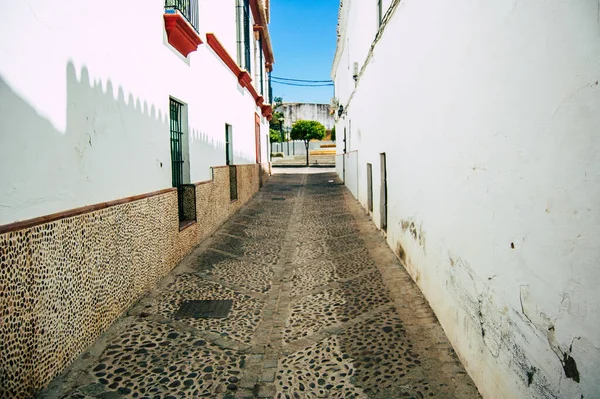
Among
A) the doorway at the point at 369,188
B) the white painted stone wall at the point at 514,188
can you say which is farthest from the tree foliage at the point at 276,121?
the white painted stone wall at the point at 514,188

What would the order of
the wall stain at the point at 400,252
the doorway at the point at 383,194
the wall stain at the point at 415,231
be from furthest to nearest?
1. the doorway at the point at 383,194
2. the wall stain at the point at 400,252
3. the wall stain at the point at 415,231

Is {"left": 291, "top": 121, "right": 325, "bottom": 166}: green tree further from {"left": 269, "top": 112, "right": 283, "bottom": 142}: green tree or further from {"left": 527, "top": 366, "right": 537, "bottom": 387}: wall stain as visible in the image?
{"left": 527, "top": 366, "right": 537, "bottom": 387}: wall stain

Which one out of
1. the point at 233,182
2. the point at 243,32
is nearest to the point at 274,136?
the point at 243,32

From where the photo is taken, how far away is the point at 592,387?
1.43 metres

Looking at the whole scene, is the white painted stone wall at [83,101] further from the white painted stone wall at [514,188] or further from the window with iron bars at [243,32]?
the window with iron bars at [243,32]

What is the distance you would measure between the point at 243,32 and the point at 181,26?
249 inches

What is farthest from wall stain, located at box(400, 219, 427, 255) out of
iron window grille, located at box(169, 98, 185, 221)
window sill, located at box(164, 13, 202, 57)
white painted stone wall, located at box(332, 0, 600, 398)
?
window sill, located at box(164, 13, 202, 57)

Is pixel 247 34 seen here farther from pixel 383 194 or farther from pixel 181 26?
pixel 383 194

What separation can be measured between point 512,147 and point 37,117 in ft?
9.40

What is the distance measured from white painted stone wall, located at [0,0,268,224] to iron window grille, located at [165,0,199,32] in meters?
0.34

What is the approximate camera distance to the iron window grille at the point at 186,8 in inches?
209

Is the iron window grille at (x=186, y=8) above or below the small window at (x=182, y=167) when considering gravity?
above

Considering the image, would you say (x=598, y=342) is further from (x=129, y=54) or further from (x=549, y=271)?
(x=129, y=54)

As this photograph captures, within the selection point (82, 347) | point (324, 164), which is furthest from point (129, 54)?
point (324, 164)
